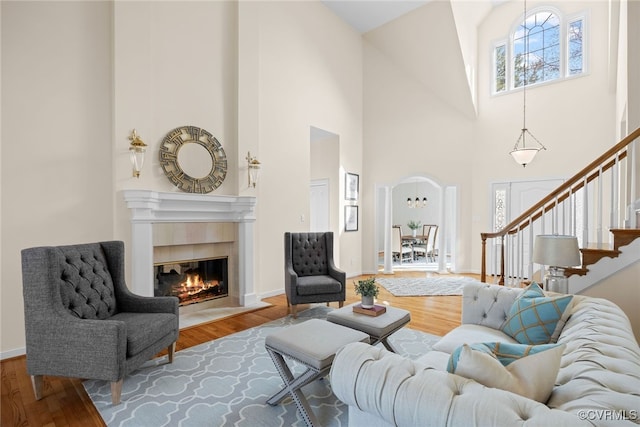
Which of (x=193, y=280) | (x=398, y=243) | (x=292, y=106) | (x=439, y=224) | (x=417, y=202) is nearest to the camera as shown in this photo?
(x=193, y=280)

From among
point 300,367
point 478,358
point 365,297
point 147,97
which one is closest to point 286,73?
point 147,97

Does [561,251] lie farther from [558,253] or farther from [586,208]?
[586,208]

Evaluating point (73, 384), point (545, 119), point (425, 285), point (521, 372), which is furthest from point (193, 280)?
point (545, 119)

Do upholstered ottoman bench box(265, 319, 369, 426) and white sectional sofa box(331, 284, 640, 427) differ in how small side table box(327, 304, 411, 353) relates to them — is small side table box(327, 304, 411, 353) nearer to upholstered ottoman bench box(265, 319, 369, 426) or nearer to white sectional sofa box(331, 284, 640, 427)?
upholstered ottoman bench box(265, 319, 369, 426)

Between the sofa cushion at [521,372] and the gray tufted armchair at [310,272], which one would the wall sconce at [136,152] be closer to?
the gray tufted armchair at [310,272]

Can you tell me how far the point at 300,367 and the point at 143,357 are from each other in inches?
48.0

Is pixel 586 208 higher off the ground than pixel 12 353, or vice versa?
pixel 586 208

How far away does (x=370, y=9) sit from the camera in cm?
618

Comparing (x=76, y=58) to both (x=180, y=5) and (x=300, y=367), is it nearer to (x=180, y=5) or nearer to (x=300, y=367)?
(x=180, y=5)

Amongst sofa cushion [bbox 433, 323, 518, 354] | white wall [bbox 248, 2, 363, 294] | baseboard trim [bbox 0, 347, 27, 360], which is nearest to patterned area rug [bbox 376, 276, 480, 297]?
white wall [bbox 248, 2, 363, 294]

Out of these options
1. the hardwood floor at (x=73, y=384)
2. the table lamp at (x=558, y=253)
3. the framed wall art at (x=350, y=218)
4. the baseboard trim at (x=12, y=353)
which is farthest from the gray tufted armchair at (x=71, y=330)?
the framed wall art at (x=350, y=218)

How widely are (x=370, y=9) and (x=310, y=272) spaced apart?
5.16 metres

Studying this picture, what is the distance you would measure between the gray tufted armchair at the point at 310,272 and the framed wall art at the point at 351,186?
7.24 ft

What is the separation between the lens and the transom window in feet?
19.1
